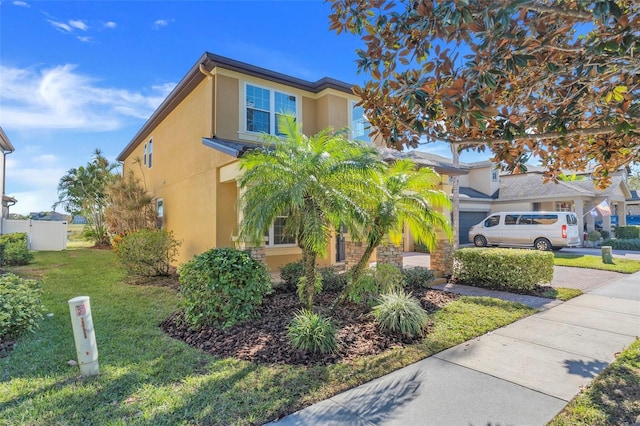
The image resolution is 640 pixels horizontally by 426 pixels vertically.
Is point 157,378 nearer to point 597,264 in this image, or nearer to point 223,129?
point 223,129

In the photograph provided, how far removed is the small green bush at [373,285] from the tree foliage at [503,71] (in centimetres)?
300

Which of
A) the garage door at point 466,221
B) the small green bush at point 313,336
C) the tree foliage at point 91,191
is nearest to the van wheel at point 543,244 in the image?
the garage door at point 466,221

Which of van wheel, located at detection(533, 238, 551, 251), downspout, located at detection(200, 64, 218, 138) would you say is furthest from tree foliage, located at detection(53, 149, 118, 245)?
van wheel, located at detection(533, 238, 551, 251)

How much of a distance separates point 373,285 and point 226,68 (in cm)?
795

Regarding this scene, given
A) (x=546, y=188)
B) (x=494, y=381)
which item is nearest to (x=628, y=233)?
(x=546, y=188)

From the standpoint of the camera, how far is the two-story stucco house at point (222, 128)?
33.2ft

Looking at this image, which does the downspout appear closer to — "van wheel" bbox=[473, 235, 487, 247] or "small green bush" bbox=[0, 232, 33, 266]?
"small green bush" bbox=[0, 232, 33, 266]

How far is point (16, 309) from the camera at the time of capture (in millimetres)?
5191

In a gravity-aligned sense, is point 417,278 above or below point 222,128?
below

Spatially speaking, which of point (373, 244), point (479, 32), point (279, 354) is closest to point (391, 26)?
point (479, 32)

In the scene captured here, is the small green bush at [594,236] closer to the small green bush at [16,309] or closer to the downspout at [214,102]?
the downspout at [214,102]

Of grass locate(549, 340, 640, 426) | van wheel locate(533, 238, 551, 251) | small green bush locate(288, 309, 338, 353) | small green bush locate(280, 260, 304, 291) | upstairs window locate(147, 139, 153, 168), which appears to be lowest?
grass locate(549, 340, 640, 426)

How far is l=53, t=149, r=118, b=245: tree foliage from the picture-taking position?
76.7 ft

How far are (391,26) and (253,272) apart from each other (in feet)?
14.9
